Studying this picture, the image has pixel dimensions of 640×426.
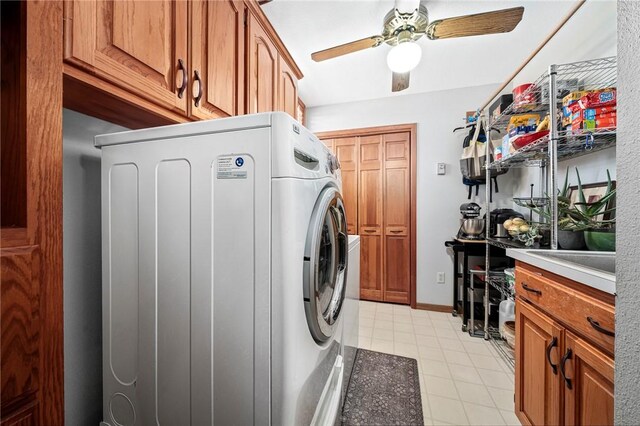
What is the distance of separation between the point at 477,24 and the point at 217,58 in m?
1.44

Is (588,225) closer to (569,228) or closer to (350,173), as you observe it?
(569,228)

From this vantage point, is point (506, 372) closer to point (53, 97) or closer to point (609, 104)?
point (609, 104)

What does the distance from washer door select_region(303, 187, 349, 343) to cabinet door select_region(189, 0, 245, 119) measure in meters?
0.69

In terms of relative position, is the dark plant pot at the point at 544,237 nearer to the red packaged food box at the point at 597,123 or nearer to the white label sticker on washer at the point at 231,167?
the red packaged food box at the point at 597,123

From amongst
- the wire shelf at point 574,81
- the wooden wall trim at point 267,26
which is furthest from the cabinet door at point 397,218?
the wooden wall trim at point 267,26

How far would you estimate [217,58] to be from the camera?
113cm

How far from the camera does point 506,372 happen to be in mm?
1743

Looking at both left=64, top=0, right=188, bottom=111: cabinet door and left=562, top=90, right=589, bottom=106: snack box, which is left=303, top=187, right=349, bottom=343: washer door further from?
left=562, top=90, right=589, bottom=106: snack box

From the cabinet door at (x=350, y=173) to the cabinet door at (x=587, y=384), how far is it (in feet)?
7.92

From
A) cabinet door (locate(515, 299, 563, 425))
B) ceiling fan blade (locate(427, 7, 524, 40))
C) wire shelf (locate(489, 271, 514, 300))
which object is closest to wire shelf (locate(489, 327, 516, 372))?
wire shelf (locate(489, 271, 514, 300))

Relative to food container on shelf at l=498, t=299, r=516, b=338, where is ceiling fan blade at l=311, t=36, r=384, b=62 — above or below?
above

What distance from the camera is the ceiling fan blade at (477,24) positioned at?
131cm

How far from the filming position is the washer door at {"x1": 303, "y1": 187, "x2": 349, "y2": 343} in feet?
2.39

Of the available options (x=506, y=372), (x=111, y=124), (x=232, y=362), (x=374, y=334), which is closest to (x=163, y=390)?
(x=232, y=362)
